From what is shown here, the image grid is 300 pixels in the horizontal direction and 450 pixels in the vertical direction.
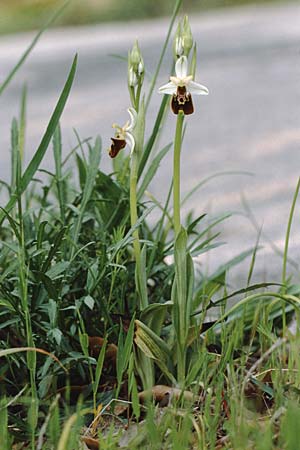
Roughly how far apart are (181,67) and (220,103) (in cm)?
356

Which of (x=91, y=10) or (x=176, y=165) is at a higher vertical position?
(x=91, y=10)

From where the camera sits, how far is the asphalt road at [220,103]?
3631mm

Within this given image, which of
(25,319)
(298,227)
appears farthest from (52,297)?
(298,227)

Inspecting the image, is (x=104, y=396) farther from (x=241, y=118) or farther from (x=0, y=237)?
(x=241, y=118)

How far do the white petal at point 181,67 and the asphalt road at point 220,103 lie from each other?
63cm

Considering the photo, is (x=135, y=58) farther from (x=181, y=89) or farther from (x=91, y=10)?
(x=91, y=10)

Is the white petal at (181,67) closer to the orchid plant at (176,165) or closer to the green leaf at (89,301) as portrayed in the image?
the orchid plant at (176,165)

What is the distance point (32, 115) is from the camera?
5.14 meters

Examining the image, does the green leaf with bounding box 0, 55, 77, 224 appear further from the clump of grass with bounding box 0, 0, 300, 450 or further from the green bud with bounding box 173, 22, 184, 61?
the green bud with bounding box 173, 22, 184, 61

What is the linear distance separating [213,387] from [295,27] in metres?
6.10

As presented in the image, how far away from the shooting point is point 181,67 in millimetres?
1694

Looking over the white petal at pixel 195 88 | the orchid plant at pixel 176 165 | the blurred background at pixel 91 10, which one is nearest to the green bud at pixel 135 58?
the orchid plant at pixel 176 165

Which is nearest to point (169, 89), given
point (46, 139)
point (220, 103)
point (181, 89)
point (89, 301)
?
point (181, 89)

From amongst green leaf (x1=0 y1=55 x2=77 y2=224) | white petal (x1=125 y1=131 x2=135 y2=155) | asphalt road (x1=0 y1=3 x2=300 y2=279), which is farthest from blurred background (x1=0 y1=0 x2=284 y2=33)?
white petal (x1=125 y1=131 x2=135 y2=155)
